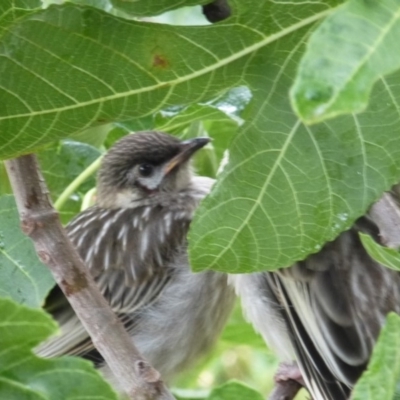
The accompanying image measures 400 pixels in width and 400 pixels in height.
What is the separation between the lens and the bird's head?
3.57m

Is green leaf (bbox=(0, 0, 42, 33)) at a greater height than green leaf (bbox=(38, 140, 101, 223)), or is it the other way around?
green leaf (bbox=(0, 0, 42, 33))

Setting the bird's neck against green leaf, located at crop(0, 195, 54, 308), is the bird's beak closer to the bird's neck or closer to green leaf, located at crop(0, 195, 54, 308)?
the bird's neck

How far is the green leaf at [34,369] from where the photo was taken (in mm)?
1147

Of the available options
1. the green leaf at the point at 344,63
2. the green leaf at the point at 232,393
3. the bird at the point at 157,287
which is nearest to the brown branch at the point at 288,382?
the bird at the point at 157,287

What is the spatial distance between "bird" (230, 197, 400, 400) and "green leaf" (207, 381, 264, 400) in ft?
2.81

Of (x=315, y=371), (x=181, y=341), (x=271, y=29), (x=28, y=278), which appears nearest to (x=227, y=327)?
(x=181, y=341)

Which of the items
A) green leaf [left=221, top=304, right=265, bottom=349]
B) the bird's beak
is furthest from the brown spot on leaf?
green leaf [left=221, top=304, right=265, bottom=349]

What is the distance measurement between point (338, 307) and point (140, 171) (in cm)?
174

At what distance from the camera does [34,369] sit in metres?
1.21

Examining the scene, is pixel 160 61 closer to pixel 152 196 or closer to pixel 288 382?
pixel 288 382

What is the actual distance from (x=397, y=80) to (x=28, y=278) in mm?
859

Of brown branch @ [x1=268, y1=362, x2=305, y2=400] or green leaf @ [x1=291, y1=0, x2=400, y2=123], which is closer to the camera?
green leaf @ [x1=291, y1=0, x2=400, y2=123]

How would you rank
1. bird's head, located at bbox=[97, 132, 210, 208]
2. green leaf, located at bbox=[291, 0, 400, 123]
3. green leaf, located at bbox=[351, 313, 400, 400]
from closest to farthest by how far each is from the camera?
green leaf, located at bbox=[291, 0, 400, 123], green leaf, located at bbox=[351, 313, 400, 400], bird's head, located at bbox=[97, 132, 210, 208]

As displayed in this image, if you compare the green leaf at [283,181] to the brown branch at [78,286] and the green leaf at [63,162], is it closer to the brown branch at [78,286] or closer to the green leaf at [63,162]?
the brown branch at [78,286]
